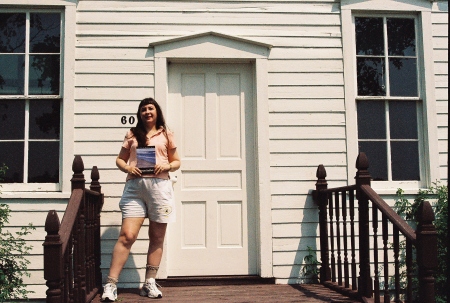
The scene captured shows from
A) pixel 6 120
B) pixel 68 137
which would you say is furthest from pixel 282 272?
pixel 6 120

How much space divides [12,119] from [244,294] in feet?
9.60

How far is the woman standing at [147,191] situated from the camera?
4504mm

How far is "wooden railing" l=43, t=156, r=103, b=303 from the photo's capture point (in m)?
3.32

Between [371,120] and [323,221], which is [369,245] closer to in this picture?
[323,221]

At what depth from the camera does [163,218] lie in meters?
4.57

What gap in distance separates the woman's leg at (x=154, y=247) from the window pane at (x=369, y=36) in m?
2.95

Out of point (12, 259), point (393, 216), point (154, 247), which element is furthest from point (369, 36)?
point (12, 259)

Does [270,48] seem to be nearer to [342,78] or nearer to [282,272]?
[342,78]

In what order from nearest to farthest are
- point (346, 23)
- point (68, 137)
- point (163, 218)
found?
point (163, 218), point (68, 137), point (346, 23)

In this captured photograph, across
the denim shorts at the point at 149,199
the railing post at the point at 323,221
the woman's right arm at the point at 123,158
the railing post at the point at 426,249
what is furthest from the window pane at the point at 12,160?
the railing post at the point at 426,249

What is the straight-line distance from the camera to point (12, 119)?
5555 mm

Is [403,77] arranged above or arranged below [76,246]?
above

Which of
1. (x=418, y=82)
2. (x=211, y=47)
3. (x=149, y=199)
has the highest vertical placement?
(x=211, y=47)

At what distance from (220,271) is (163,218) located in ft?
4.03
